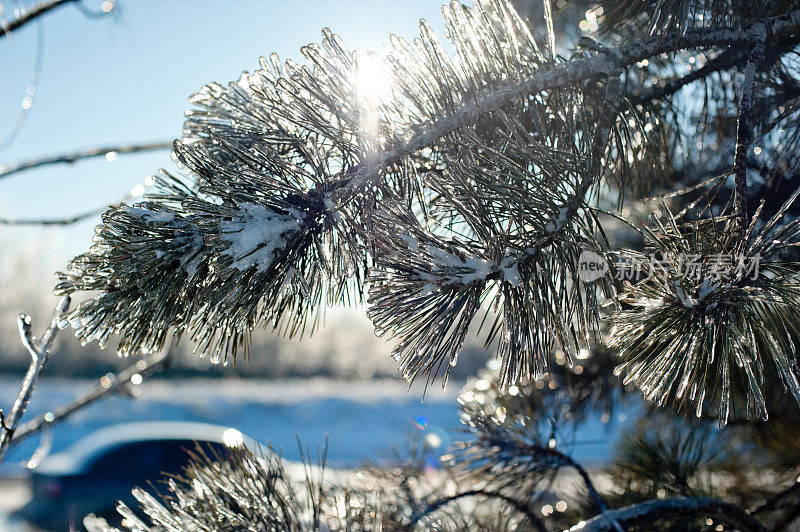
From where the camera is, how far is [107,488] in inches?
251

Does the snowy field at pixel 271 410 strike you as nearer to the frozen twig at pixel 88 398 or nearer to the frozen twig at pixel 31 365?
the frozen twig at pixel 88 398

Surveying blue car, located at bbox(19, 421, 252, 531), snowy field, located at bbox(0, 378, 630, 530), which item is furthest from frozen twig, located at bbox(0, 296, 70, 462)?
snowy field, located at bbox(0, 378, 630, 530)

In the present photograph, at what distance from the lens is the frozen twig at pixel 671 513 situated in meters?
1.02

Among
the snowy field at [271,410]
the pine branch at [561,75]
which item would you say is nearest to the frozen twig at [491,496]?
the pine branch at [561,75]

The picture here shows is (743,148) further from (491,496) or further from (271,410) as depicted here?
(271,410)

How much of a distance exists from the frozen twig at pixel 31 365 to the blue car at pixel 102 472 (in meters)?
5.29

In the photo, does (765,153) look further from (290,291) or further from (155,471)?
(155,471)

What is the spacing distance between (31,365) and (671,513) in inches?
49.7

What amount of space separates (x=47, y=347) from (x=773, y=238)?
124 centimetres

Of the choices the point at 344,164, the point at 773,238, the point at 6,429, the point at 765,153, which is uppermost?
the point at 765,153

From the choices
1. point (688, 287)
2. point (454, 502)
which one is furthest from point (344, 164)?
point (454, 502)

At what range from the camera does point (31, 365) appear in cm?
98

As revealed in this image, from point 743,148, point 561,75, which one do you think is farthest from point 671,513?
point 561,75

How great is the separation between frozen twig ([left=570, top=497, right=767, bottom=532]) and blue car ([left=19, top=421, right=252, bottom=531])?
5.57m
